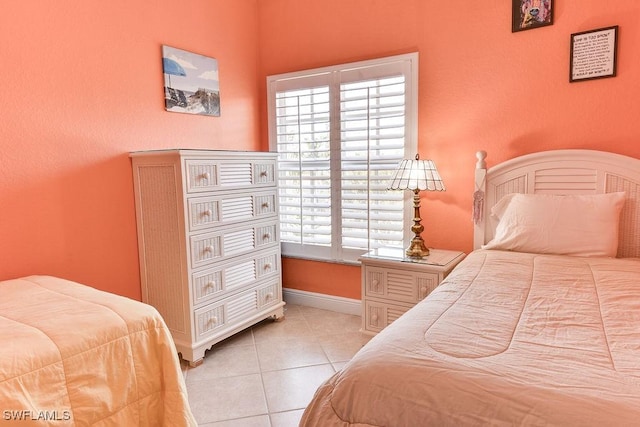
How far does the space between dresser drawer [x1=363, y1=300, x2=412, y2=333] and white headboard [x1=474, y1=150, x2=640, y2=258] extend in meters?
0.68

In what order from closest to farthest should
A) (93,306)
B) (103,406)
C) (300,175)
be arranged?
(103,406) < (93,306) < (300,175)

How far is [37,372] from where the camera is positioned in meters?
1.21

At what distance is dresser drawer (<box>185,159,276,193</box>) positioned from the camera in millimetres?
2352

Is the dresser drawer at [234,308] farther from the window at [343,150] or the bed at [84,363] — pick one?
the bed at [84,363]

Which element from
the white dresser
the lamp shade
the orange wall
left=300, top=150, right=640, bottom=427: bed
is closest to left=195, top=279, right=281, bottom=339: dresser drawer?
the white dresser

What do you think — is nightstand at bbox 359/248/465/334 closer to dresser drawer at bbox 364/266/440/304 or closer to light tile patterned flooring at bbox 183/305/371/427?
dresser drawer at bbox 364/266/440/304

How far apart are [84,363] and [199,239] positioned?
3.74 ft

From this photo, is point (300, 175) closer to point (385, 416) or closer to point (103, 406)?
point (103, 406)

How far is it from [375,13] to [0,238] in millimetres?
2699

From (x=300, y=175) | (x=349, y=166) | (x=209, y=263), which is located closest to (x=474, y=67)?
(x=349, y=166)

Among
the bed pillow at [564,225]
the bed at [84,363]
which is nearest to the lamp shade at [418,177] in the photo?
the bed pillow at [564,225]

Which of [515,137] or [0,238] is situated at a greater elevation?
[515,137]

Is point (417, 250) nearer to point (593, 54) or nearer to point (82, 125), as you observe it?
point (593, 54)

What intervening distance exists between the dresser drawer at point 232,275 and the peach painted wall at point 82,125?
19.3 inches
